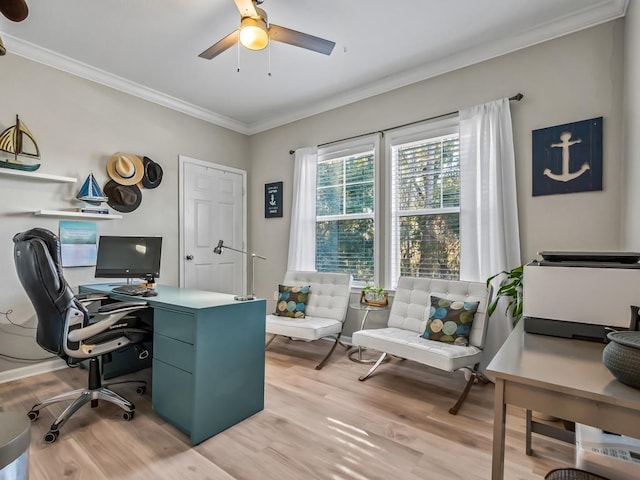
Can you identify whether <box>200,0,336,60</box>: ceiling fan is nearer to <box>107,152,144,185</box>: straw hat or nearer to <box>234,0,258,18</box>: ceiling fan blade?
<box>234,0,258,18</box>: ceiling fan blade

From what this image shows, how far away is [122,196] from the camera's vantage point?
3.34 metres

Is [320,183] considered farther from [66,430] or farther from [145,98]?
[66,430]

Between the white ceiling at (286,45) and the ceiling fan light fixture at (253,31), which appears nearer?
the ceiling fan light fixture at (253,31)

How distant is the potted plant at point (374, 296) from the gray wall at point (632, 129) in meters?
1.82

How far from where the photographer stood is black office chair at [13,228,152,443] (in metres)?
1.81

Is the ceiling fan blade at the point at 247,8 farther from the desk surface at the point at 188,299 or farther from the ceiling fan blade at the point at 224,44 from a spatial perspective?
the desk surface at the point at 188,299

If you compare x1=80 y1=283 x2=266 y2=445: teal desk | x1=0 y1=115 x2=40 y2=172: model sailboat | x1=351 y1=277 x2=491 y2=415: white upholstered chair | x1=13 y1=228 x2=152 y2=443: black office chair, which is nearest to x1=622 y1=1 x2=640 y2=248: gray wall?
x1=351 y1=277 x2=491 y2=415: white upholstered chair

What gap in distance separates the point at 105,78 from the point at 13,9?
283 cm

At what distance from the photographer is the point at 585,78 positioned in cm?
242

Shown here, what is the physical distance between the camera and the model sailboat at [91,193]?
304 centimetres

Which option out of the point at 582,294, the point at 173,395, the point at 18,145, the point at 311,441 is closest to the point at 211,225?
the point at 18,145

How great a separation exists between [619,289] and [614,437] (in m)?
0.57

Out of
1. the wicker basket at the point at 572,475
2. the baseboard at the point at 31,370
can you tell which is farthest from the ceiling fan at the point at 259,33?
the baseboard at the point at 31,370

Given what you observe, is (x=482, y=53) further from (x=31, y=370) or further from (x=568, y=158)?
(x=31, y=370)
